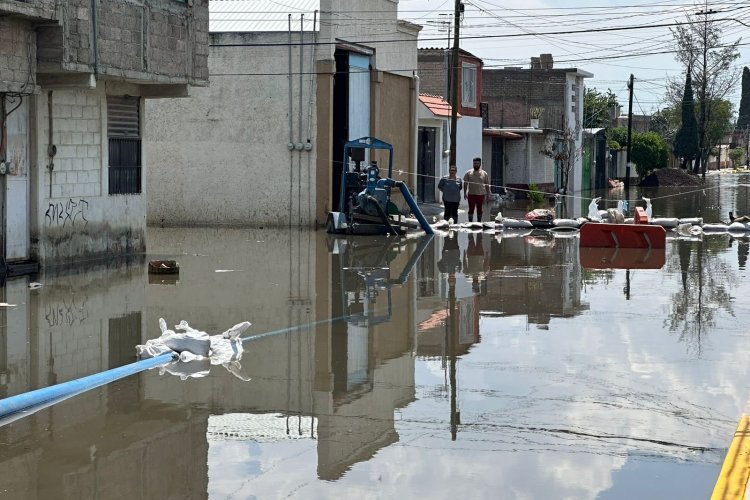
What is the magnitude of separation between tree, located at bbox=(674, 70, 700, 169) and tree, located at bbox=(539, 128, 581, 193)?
28.7 metres

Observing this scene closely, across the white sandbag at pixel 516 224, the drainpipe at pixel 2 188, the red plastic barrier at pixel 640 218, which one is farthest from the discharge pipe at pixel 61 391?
the white sandbag at pixel 516 224

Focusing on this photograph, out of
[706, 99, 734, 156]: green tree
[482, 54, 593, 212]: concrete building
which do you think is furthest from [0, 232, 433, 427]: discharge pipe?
[706, 99, 734, 156]: green tree

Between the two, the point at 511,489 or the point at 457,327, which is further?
the point at 457,327

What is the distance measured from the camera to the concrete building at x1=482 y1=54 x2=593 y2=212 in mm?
54406

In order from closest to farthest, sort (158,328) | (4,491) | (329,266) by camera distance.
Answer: (4,491)
(158,328)
(329,266)

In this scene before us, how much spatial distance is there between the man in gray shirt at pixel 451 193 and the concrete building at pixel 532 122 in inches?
861

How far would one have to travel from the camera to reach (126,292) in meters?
16.4

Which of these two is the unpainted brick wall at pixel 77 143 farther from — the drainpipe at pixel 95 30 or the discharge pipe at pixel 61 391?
the discharge pipe at pixel 61 391

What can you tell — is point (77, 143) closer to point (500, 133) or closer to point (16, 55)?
point (16, 55)

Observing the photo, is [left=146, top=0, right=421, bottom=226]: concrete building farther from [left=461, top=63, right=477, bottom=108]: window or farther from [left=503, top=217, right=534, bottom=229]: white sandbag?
[left=461, top=63, right=477, bottom=108]: window

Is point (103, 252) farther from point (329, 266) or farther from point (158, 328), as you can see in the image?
point (158, 328)

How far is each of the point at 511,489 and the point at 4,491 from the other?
3.05 meters

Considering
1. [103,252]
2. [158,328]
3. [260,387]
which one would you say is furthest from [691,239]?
[260,387]

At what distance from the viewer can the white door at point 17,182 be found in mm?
17969
